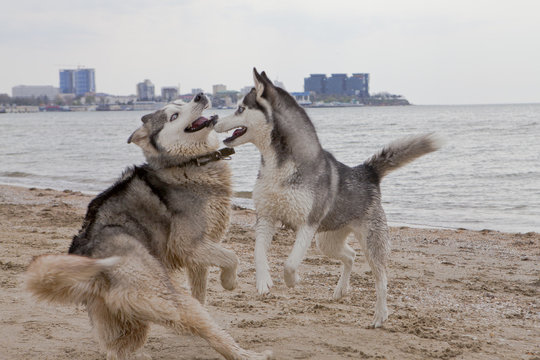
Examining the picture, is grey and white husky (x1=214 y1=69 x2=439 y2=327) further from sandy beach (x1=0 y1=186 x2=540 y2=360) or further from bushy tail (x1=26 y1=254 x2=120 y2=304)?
bushy tail (x1=26 y1=254 x2=120 y2=304)

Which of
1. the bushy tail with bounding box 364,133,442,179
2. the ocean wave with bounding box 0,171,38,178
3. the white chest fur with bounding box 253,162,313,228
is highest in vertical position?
the bushy tail with bounding box 364,133,442,179

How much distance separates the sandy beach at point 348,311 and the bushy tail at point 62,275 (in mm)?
145

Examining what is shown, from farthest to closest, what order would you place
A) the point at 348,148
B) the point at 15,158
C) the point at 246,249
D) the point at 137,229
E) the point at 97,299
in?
the point at 348,148, the point at 15,158, the point at 246,249, the point at 137,229, the point at 97,299

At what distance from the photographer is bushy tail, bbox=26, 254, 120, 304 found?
3.61 m

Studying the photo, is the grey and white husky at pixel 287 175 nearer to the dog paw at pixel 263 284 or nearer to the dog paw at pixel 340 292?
the dog paw at pixel 263 284

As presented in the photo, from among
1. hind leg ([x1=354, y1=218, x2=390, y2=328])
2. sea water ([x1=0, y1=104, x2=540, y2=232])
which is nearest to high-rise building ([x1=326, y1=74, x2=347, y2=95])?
sea water ([x1=0, y1=104, x2=540, y2=232])

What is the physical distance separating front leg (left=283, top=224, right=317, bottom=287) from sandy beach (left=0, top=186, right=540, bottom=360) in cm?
51

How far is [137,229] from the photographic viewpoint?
4.09m

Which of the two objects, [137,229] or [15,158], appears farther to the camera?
[15,158]

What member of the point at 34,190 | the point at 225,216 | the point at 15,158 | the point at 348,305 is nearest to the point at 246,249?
the point at 348,305

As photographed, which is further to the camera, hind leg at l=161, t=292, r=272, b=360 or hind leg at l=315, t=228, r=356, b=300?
hind leg at l=315, t=228, r=356, b=300

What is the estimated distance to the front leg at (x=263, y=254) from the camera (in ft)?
15.7

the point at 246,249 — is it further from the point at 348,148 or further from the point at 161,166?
the point at 348,148

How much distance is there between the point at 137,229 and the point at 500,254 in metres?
6.30
